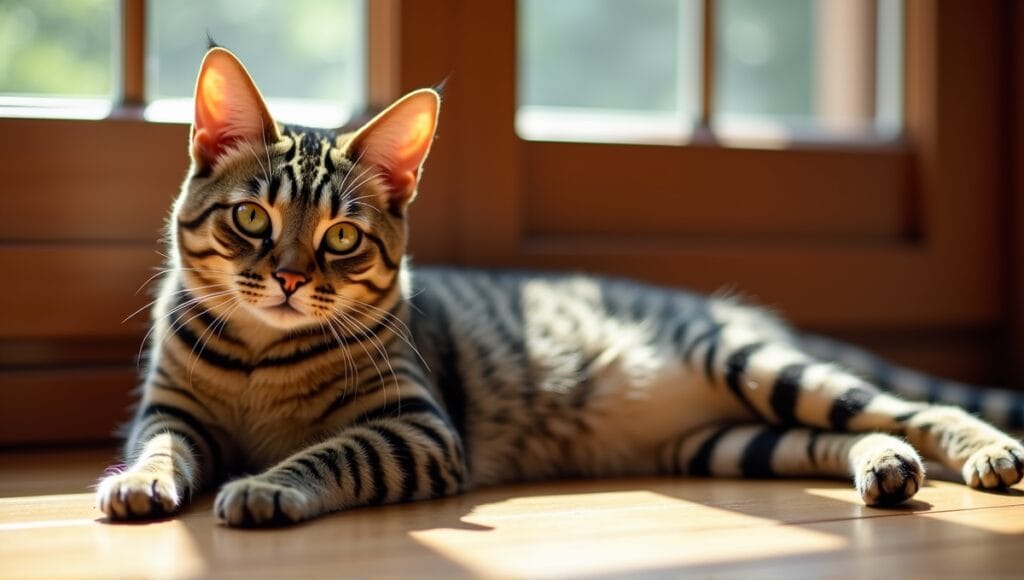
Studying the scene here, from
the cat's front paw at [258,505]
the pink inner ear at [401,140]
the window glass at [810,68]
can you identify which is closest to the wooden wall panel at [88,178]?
the pink inner ear at [401,140]

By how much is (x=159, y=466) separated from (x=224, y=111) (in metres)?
0.50

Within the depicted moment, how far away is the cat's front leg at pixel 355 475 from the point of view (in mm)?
1150

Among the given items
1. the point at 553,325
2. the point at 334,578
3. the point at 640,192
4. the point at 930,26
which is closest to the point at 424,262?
the point at 553,325

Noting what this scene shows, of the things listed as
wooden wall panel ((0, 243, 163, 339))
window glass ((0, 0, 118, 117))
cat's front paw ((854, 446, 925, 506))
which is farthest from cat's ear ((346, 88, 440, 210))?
cat's front paw ((854, 446, 925, 506))

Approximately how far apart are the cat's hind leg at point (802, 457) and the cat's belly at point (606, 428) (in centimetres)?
4

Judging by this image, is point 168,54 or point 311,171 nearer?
point 311,171

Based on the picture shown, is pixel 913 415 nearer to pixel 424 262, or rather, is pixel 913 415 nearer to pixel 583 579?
pixel 583 579

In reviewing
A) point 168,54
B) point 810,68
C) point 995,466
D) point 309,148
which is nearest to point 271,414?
point 309,148

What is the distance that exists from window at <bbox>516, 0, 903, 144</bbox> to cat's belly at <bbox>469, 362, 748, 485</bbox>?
54 centimetres

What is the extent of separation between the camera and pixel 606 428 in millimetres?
1751

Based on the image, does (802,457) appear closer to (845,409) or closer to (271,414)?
(845,409)

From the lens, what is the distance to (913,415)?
1.54m

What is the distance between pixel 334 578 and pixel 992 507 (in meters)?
0.85

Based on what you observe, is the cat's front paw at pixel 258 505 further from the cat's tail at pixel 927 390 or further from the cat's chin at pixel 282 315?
the cat's tail at pixel 927 390
